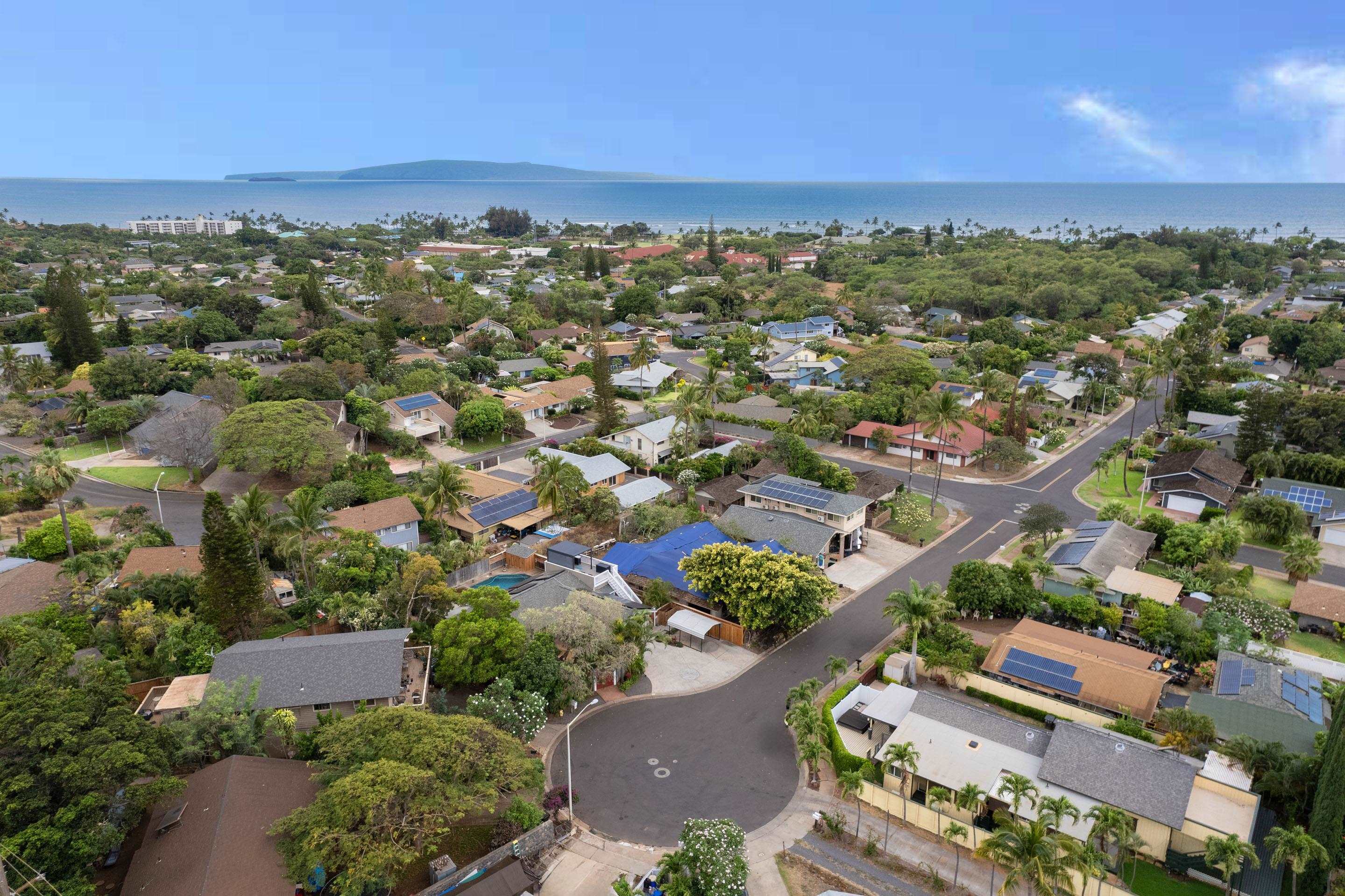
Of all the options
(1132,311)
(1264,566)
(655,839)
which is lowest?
(655,839)

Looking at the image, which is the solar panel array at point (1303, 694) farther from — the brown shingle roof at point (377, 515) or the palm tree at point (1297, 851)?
the brown shingle roof at point (377, 515)

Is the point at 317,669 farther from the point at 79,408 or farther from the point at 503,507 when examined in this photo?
the point at 79,408

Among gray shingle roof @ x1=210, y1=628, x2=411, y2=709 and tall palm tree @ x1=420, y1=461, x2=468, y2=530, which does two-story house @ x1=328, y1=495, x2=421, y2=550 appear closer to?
tall palm tree @ x1=420, y1=461, x2=468, y2=530

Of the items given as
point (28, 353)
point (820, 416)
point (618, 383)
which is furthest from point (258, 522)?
point (28, 353)

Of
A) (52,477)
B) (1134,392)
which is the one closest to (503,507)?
(52,477)

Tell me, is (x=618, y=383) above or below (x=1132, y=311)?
below

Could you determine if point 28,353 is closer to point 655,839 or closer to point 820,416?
point 820,416

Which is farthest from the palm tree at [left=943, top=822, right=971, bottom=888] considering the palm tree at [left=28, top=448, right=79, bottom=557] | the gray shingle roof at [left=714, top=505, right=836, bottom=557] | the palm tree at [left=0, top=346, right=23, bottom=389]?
the palm tree at [left=0, top=346, right=23, bottom=389]
